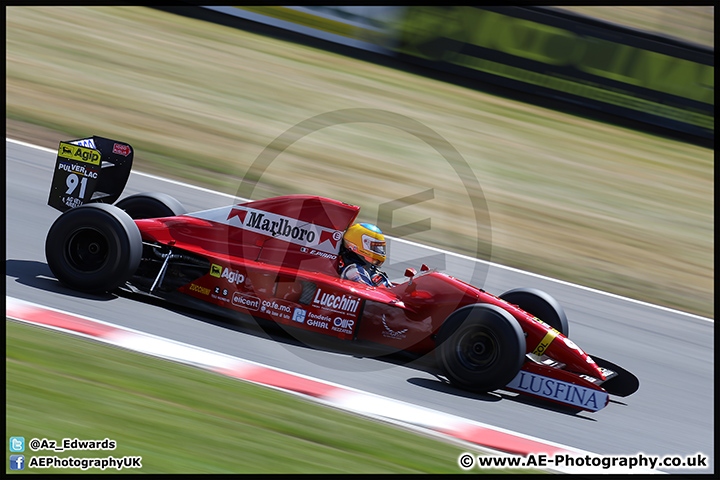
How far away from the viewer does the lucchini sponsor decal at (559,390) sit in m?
6.34


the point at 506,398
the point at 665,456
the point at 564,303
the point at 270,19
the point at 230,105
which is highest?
the point at 270,19

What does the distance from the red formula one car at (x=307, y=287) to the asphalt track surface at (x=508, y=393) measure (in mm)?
180

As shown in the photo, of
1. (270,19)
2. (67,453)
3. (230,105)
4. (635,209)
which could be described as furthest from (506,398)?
(270,19)

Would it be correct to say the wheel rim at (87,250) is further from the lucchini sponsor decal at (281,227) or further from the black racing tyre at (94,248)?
the lucchini sponsor decal at (281,227)

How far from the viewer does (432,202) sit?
500 inches

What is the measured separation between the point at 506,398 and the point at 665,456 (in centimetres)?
134

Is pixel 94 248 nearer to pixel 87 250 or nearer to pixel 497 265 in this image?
pixel 87 250

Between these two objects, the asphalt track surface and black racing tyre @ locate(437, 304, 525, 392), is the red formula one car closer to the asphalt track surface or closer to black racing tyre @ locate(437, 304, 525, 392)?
black racing tyre @ locate(437, 304, 525, 392)

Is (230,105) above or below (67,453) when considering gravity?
above

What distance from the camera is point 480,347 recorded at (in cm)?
648

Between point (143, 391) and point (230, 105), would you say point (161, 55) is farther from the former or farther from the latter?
point (143, 391)
